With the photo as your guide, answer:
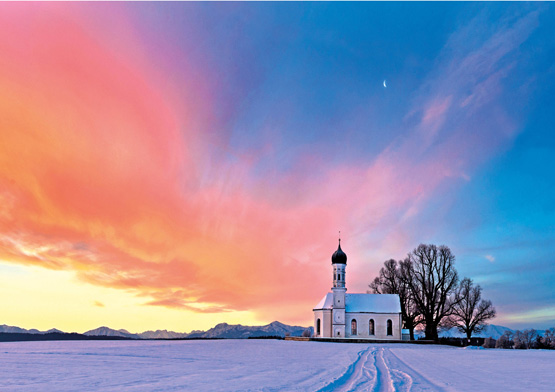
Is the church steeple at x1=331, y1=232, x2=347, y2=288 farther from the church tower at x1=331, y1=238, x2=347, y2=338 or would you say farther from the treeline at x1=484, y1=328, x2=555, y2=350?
the treeline at x1=484, y1=328, x2=555, y2=350

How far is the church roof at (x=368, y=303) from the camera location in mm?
81562

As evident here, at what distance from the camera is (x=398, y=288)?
3378 inches

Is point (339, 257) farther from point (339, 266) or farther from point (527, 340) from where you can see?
point (527, 340)

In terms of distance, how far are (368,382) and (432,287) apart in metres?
65.0

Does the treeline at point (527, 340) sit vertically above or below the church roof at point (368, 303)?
below

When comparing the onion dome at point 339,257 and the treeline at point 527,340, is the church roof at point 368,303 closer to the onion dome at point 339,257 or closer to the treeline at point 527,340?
the onion dome at point 339,257

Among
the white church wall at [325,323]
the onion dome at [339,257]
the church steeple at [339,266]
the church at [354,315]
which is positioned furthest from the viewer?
the onion dome at [339,257]

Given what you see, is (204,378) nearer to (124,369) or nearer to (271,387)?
(271,387)

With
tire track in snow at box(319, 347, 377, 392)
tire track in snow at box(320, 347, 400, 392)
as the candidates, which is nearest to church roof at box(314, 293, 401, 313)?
tire track in snow at box(319, 347, 377, 392)

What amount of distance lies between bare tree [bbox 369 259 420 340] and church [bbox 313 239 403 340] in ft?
8.10

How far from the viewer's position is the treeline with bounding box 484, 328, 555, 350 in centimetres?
5834

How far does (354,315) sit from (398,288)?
10787mm

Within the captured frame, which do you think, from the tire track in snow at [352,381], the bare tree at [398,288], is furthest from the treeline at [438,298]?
the tire track in snow at [352,381]

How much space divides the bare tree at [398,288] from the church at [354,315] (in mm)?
2468
